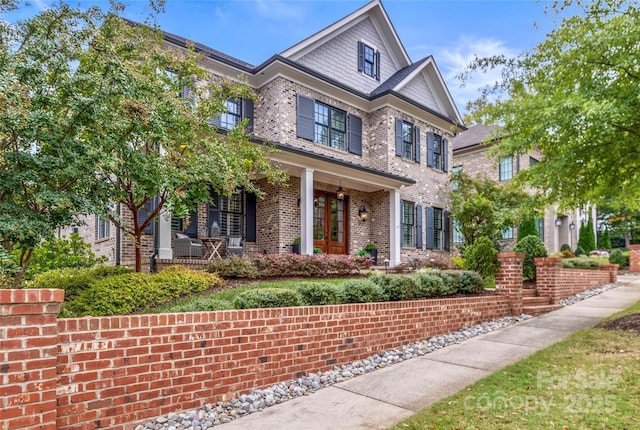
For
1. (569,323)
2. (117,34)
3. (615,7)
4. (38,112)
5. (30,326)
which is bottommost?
(569,323)

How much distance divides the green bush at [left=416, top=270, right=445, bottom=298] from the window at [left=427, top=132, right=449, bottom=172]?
34.0 ft

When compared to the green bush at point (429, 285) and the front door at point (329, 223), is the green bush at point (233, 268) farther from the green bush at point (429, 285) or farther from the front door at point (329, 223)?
the front door at point (329, 223)

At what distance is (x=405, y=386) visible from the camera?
434cm

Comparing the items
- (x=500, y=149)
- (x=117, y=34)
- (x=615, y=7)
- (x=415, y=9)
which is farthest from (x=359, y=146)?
(x=117, y=34)

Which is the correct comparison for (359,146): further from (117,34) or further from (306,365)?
(306,365)

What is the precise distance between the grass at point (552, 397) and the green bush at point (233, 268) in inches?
195

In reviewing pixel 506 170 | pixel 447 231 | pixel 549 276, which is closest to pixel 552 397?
pixel 549 276

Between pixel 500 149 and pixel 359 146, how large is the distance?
24.9 ft

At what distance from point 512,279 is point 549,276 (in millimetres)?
1777

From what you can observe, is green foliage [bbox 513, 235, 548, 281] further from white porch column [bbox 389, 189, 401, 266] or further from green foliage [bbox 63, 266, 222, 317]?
green foliage [bbox 63, 266, 222, 317]

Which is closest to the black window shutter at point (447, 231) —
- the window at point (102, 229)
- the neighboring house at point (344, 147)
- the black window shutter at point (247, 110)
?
the neighboring house at point (344, 147)

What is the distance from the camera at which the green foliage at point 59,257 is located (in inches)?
343

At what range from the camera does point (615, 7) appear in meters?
6.35

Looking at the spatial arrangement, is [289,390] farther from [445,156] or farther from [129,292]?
[445,156]
